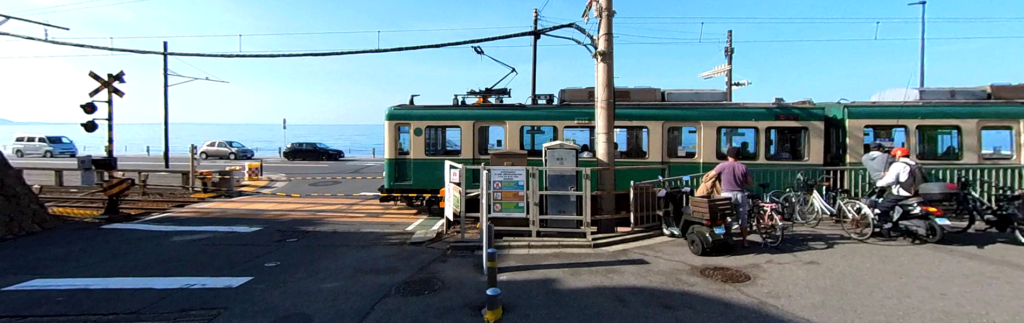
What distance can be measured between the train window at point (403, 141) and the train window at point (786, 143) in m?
8.36

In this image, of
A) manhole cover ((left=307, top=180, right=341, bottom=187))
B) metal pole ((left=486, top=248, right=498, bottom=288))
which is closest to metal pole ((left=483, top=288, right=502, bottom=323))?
metal pole ((left=486, top=248, right=498, bottom=288))

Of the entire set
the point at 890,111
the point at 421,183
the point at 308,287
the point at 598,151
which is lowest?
the point at 308,287

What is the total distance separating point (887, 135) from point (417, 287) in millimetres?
10562

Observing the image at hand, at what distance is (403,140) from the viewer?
11.8 meters

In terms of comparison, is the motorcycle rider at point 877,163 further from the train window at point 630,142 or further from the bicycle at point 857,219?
the train window at point 630,142

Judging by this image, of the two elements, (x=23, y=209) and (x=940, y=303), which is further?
(x=23, y=209)

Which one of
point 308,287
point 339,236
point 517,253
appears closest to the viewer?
point 308,287

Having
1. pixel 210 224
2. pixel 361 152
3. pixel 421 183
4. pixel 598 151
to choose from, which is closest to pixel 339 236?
pixel 421 183

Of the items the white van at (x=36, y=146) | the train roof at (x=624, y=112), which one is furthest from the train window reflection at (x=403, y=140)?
the white van at (x=36, y=146)

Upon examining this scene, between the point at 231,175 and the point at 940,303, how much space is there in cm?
1880

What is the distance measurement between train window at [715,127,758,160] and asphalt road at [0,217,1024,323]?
2936 mm

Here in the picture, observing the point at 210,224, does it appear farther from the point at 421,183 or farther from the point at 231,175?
the point at 231,175

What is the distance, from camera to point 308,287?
567 cm

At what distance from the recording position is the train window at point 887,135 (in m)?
10.3
